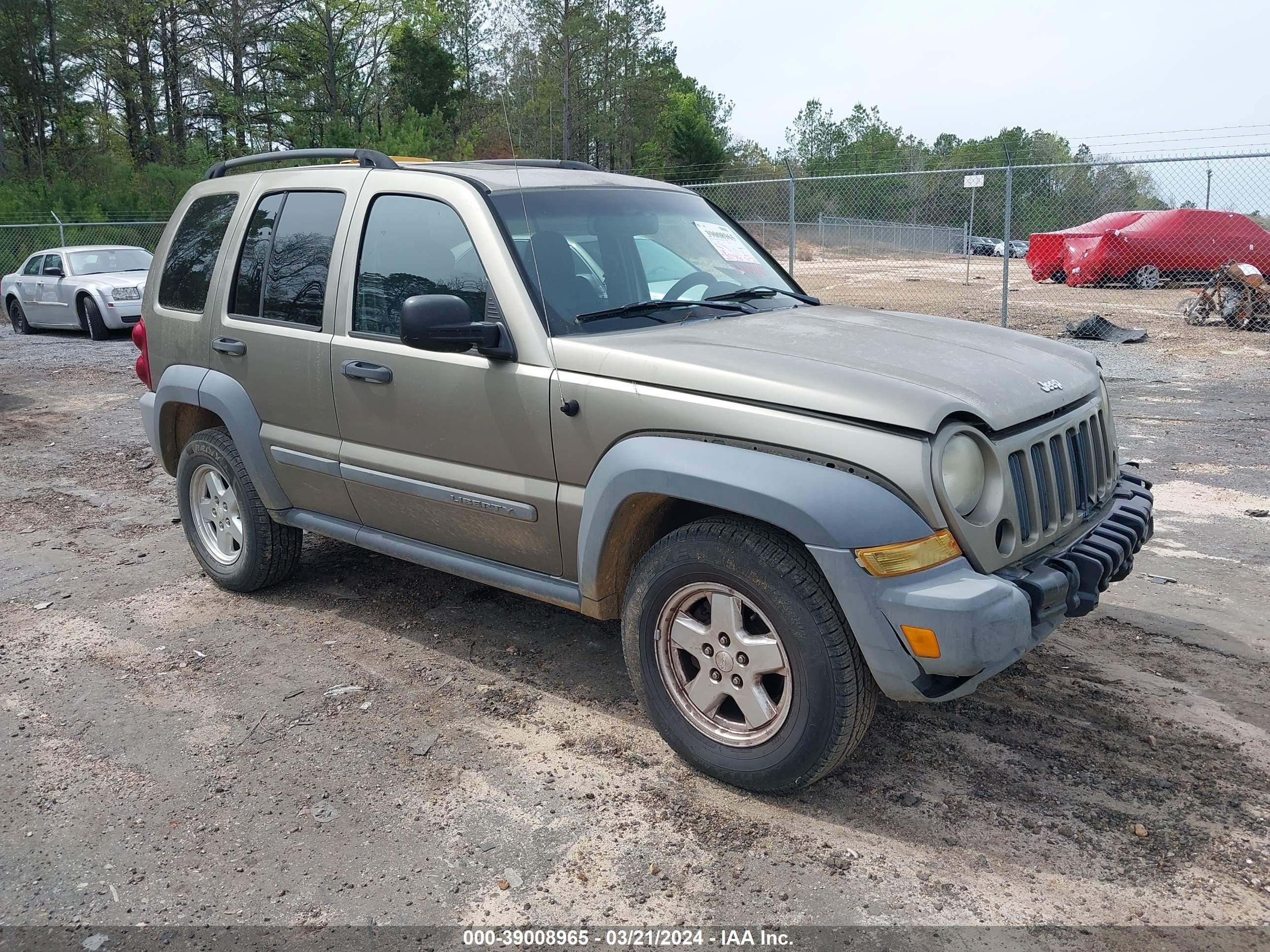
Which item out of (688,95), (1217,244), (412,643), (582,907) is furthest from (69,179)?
(688,95)

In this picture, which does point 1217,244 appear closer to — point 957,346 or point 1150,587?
point 1150,587

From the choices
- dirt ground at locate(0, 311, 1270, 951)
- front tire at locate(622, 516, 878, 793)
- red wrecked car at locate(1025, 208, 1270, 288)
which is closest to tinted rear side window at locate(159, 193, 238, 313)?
dirt ground at locate(0, 311, 1270, 951)

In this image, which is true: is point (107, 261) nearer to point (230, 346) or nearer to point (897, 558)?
point (230, 346)

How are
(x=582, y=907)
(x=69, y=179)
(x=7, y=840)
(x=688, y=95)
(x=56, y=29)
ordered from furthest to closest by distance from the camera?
1. (x=688, y=95)
2. (x=56, y=29)
3. (x=69, y=179)
4. (x=7, y=840)
5. (x=582, y=907)

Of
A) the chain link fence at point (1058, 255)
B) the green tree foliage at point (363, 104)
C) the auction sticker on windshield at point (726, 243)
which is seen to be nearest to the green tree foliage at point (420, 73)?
the green tree foliage at point (363, 104)

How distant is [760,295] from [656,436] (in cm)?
130

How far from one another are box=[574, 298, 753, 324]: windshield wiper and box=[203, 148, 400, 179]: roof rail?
3.67 ft

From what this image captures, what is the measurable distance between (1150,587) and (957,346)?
2.24 meters

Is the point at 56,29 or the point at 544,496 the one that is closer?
the point at 544,496

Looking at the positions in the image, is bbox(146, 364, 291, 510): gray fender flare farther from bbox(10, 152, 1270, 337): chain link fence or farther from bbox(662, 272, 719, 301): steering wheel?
bbox(10, 152, 1270, 337): chain link fence

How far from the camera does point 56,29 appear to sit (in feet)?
133

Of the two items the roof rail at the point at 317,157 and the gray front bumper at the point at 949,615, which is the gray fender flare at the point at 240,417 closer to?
the roof rail at the point at 317,157

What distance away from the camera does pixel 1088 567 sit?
317 centimetres

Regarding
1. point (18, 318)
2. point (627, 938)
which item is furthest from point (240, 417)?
point (18, 318)
